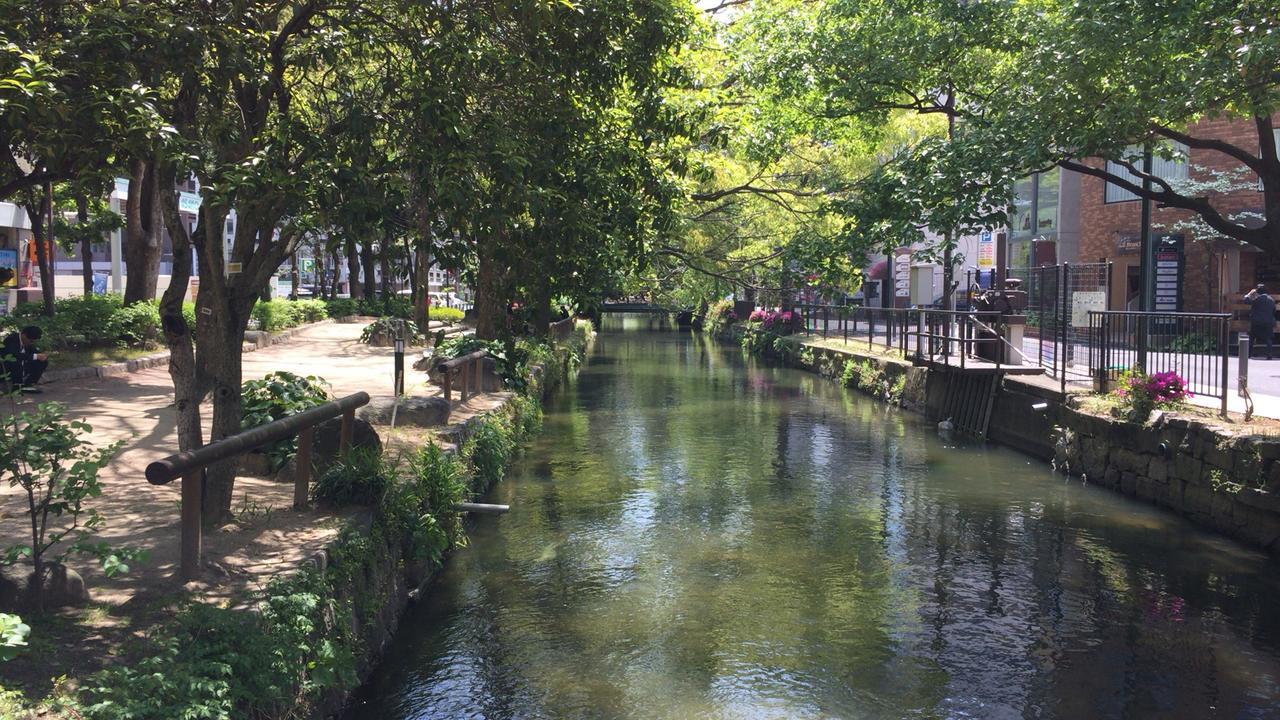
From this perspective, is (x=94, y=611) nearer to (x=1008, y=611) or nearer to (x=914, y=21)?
(x=1008, y=611)

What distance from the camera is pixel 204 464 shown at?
589 centimetres

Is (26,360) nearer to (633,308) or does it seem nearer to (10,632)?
(10,632)

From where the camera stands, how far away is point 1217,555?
10.7 m

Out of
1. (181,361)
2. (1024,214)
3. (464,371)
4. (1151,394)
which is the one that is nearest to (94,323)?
(464,371)

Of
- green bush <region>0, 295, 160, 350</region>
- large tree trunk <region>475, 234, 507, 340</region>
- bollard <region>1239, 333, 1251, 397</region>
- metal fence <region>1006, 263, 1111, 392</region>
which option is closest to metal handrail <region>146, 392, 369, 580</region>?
large tree trunk <region>475, 234, 507, 340</region>

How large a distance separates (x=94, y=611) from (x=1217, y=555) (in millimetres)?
10336

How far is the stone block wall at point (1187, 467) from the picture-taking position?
34.8 feet

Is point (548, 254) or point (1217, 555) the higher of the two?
point (548, 254)

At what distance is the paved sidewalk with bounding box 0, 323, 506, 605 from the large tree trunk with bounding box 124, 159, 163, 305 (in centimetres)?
497

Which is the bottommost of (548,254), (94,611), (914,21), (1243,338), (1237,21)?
(94,611)

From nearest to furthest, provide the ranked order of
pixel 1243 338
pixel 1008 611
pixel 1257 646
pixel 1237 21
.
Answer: pixel 1257 646
pixel 1008 611
pixel 1237 21
pixel 1243 338

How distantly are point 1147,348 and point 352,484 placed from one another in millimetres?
11550

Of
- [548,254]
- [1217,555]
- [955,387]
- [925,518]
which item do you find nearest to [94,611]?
[548,254]

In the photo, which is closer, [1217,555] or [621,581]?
[621,581]
